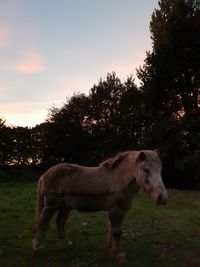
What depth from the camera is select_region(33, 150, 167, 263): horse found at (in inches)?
347

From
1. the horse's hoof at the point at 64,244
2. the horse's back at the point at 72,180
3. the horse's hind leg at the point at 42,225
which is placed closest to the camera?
the horse's back at the point at 72,180

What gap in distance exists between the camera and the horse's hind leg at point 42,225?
994 cm

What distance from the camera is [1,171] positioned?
1195 inches

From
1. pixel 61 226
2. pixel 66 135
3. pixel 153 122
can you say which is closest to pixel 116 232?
pixel 61 226

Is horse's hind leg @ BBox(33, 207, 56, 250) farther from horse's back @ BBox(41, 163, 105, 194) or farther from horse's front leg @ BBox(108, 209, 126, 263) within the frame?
horse's front leg @ BBox(108, 209, 126, 263)

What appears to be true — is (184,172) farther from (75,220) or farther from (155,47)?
(75,220)

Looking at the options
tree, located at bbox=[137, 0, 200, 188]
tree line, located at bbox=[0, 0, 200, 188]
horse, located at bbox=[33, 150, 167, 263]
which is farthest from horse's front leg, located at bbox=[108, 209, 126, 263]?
tree, located at bbox=[137, 0, 200, 188]

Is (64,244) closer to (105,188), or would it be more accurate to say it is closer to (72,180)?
(72,180)

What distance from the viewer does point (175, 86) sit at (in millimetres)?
31344

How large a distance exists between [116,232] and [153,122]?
23.0 metres

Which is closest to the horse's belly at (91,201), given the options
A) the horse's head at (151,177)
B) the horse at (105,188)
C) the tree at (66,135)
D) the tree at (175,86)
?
the horse at (105,188)

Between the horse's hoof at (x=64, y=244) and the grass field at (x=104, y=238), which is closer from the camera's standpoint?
the grass field at (x=104, y=238)

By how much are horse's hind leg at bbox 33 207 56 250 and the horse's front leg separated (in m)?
1.33

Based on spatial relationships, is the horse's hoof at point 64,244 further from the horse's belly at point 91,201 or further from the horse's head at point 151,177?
the horse's head at point 151,177
